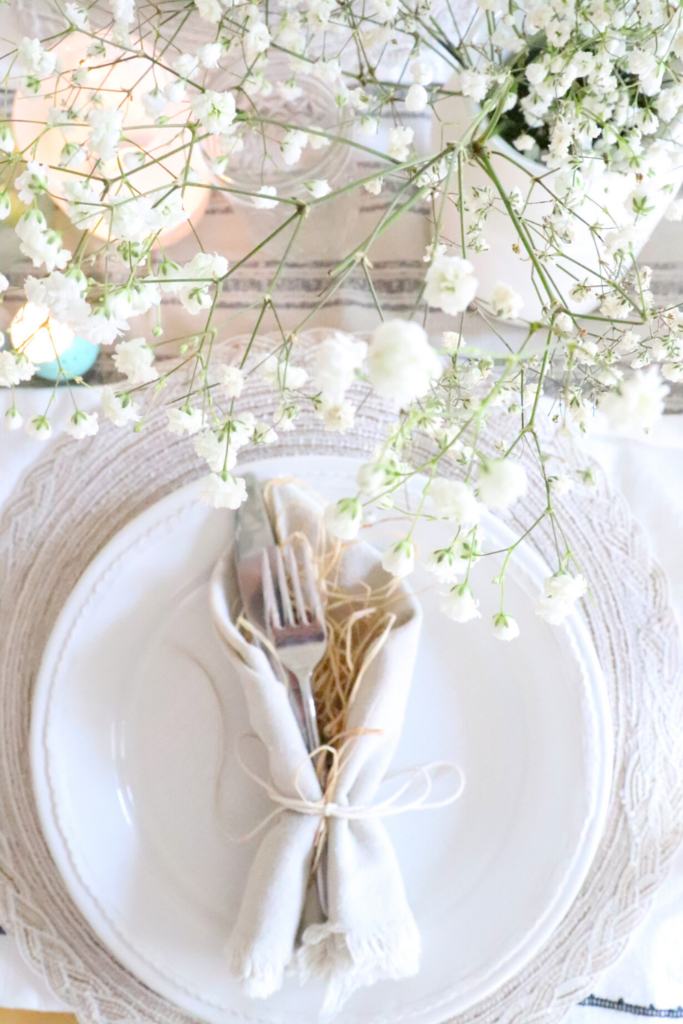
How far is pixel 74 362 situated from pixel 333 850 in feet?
1.44

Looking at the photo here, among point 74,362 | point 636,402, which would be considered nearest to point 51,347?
point 74,362

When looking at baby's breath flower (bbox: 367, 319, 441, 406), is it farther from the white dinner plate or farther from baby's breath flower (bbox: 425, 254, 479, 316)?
the white dinner plate

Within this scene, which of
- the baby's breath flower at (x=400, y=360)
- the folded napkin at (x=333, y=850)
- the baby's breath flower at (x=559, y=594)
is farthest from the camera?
the folded napkin at (x=333, y=850)

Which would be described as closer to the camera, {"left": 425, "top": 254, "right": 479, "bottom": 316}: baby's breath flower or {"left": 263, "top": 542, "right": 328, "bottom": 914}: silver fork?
{"left": 425, "top": 254, "right": 479, "bottom": 316}: baby's breath flower

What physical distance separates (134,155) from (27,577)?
38cm

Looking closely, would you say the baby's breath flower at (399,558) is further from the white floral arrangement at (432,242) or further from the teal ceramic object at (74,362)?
the teal ceramic object at (74,362)

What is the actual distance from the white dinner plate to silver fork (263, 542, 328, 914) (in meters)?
0.05

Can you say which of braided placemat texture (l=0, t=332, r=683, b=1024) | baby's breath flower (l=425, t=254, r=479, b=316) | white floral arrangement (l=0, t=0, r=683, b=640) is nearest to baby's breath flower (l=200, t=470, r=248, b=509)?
white floral arrangement (l=0, t=0, r=683, b=640)

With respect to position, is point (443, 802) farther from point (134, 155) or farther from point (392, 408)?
point (134, 155)

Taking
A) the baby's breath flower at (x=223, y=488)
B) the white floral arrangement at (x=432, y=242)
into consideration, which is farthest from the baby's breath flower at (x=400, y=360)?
the baby's breath flower at (x=223, y=488)

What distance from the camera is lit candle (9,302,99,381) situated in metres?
0.60

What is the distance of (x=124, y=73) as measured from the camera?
25.0 inches

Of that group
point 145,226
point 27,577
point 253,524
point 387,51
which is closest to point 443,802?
point 253,524

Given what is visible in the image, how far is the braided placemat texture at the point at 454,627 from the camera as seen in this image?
0.60 metres
